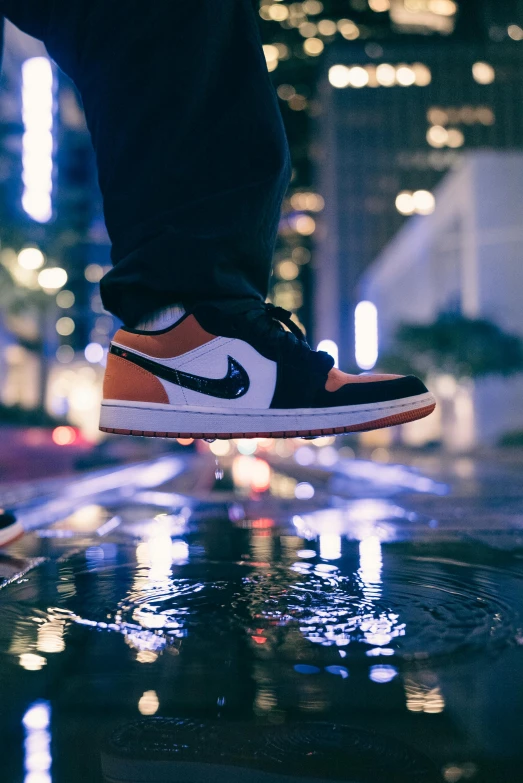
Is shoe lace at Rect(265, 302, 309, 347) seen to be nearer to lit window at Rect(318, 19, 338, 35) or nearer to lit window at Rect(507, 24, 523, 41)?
lit window at Rect(507, 24, 523, 41)

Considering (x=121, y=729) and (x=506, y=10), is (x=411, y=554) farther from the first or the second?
(x=506, y=10)

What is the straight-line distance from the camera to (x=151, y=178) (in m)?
1.81

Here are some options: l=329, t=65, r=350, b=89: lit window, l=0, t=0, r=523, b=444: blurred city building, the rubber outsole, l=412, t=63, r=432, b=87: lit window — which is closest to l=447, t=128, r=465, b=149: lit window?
l=0, t=0, r=523, b=444: blurred city building

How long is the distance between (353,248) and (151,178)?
94917 mm

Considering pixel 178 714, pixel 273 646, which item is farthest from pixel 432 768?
pixel 273 646

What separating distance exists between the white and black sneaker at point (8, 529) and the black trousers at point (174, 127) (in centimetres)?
73

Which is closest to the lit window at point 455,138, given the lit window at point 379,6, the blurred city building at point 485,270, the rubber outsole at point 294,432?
the blurred city building at point 485,270

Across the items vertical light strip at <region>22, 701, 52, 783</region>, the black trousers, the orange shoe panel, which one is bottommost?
vertical light strip at <region>22, 701, 52, 783</region>

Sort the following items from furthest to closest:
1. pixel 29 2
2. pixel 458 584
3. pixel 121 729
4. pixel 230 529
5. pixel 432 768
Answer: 1. pixel 230 529
2. pixel 29 2
3. pixel 458 584
4. pixel 121 729
5. pixel 432 768

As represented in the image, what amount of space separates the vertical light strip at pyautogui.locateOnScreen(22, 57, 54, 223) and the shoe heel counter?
2823 cm

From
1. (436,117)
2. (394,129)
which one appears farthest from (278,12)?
(436,117)

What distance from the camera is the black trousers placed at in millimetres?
1798

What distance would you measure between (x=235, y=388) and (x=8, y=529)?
753 mm

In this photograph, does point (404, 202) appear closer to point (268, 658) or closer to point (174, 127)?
point (174, 127)
